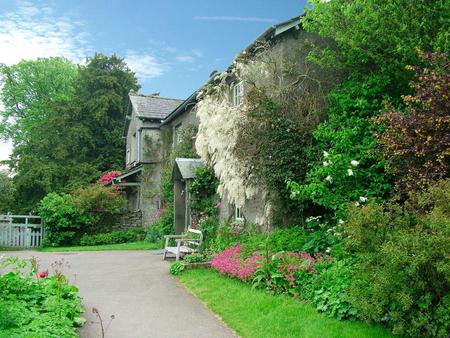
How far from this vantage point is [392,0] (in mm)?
8711

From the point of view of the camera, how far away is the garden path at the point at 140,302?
251 inches

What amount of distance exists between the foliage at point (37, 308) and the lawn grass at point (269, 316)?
8.18 feet

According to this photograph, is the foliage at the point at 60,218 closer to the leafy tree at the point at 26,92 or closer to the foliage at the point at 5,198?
the foliage at the point at 5,198

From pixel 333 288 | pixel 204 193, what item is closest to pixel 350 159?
pixel 333 288

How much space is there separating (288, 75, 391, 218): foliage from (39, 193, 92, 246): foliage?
14246 millimetres

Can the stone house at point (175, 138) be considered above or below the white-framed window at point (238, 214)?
above

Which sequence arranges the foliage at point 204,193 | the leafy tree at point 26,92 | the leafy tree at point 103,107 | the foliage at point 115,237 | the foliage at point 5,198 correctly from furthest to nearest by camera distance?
the leafy tree at point 26,92, the leafy tree at point 103,107, the foliage at point 5,198, the foliage at point 115,237, the foliage at point 204,193

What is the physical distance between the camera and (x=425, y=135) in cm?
731

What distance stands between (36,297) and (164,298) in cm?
268

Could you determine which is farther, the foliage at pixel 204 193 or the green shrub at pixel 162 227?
the green shrub at pixel 162 227

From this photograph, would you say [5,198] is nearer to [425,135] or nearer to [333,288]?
[333,288]

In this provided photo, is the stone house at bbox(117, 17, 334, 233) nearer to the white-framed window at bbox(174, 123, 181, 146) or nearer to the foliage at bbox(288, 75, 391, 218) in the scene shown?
the white-framed window at bbox(174, 123, 181, 146)

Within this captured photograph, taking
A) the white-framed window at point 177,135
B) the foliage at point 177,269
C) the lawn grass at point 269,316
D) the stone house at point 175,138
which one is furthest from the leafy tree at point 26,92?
the lawn grass at point 269,316

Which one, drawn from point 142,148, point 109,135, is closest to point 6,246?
point 142,148
